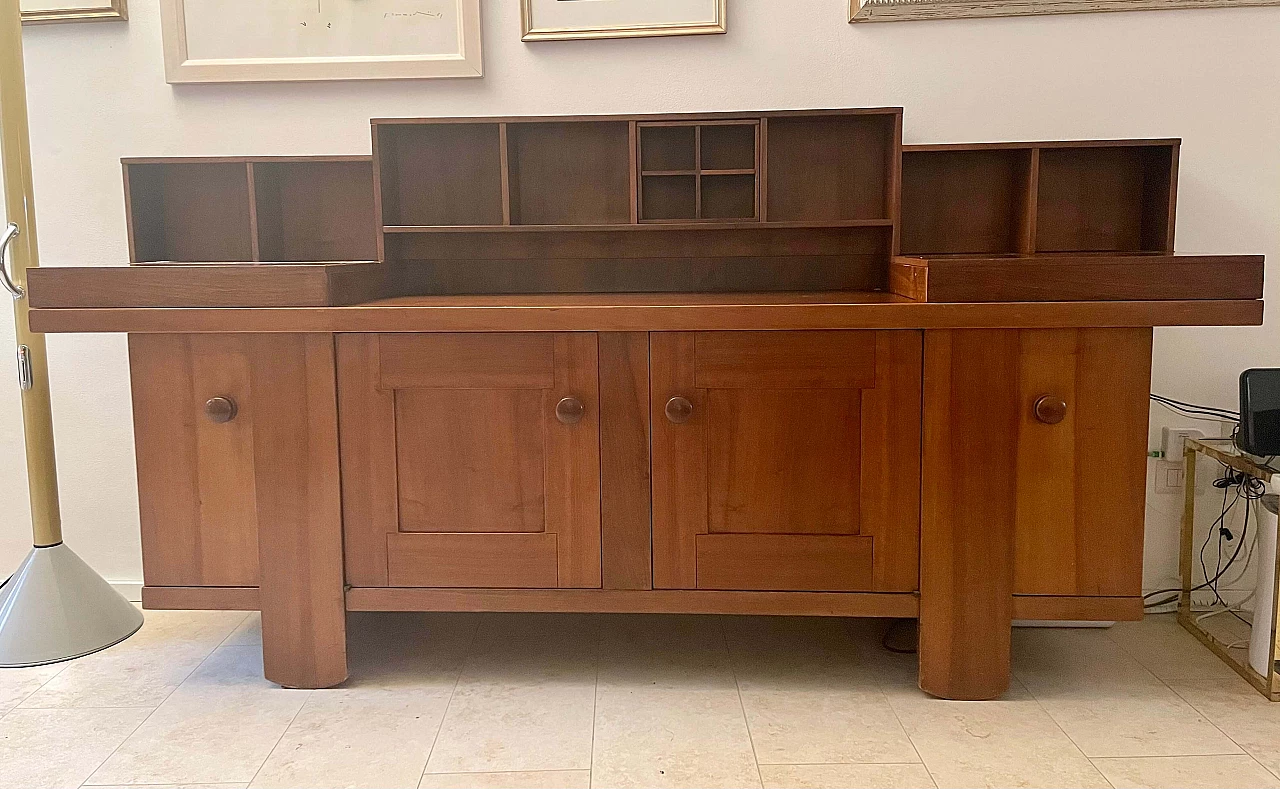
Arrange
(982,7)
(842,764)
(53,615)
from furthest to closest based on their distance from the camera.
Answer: (982,7)
(53,615)
(842,764)

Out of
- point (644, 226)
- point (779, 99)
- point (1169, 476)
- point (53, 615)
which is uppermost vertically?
point (779, 99)

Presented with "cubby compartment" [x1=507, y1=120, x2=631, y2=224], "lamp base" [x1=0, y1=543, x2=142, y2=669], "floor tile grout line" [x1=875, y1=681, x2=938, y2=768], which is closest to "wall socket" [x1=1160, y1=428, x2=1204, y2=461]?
"floor tile grout line" [x1=875, y1=681, x2=938, y2=768]

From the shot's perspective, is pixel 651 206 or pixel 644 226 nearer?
pixel 644 226

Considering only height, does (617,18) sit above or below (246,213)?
above

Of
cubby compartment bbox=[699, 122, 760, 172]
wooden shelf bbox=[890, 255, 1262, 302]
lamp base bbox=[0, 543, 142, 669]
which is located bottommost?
lamp base bbox=[0, 543, 142, 669]

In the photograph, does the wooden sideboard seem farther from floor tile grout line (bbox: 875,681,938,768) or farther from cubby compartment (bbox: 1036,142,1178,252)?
cubby compartment (bbox: 1036,142,1178,252)

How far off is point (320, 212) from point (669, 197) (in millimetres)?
810

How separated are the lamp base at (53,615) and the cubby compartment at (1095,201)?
217 cm

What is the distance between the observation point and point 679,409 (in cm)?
171

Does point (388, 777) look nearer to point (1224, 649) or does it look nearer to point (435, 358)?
point (435, 358)

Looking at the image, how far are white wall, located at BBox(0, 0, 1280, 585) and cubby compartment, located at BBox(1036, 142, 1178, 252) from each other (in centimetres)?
8

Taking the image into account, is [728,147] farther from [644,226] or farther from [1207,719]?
A: [1207,719]

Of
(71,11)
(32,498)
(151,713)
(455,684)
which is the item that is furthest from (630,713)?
(71,11)

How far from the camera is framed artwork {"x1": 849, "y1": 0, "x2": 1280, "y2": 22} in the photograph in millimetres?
2053
